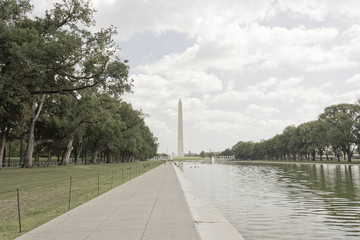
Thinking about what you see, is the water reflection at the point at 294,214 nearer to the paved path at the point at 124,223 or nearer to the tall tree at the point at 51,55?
the paved path at the point at 124,223

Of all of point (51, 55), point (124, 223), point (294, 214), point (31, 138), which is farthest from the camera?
point (31, 138)

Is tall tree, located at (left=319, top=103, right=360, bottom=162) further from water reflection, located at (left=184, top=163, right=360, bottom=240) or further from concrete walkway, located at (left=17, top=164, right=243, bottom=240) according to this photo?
concrete walkway, located at (left=17, top=164, right=243, bottom=240)

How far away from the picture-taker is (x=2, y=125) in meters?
40.7

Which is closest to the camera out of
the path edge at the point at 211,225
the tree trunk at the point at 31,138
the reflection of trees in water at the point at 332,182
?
the path edge at the point at 211,225

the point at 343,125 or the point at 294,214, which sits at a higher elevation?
the point at 343,125

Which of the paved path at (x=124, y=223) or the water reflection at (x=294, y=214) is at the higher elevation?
the paved path at (x=124, y=223)

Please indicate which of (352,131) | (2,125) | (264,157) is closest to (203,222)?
(2,125)

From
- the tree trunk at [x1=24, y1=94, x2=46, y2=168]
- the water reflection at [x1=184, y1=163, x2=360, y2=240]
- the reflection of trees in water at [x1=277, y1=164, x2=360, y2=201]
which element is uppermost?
the tree trunk at [x1=24, y1=94, x2=46, y2=168]

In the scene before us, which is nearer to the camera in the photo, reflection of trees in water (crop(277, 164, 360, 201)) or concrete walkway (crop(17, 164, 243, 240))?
concrete walkway (crop(17, 164, 243, 240))

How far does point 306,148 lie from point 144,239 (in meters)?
105

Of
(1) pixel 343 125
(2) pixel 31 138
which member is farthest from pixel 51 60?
(1) pixel 343 125

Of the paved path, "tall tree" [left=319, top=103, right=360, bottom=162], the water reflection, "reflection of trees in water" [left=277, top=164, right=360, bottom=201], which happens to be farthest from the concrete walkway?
"tall tree" [left=319, top=103, right=360, bottom=162]

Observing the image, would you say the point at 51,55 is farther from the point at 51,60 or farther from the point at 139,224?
the point at 139,224

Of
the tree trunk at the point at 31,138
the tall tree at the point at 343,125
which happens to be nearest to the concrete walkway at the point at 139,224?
the tree trunk at the point at 31,138
